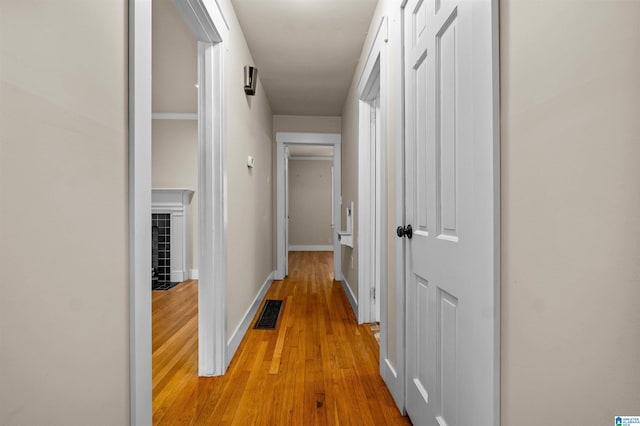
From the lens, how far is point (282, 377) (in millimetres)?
2105

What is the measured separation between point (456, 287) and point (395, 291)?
759 mm

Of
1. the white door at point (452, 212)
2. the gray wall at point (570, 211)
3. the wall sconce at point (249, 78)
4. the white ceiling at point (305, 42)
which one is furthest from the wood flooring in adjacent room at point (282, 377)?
the white ceiling at point (305, 42)

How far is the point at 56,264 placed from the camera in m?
0.74

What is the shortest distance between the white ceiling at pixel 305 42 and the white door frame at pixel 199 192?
603mm

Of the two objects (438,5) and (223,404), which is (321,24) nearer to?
(438,5)

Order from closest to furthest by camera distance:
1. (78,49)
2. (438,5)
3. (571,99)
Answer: (571,99)
(78,49)
(438,5)

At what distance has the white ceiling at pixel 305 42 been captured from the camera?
2492 mm

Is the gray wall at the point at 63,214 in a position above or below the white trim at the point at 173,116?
below

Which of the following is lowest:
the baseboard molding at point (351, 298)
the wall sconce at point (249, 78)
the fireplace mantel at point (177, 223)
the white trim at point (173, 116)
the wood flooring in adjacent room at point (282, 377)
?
the wood flooring in adjacent room at point (282, 377)

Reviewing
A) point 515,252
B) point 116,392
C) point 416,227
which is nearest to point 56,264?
point 116,392

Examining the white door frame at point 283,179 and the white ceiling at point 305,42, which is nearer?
the white ceiling at point 305,42

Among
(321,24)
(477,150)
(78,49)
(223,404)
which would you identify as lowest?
(223,404)

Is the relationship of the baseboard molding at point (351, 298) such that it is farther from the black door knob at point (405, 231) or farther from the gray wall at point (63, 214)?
the gray wall at point (63, 214)

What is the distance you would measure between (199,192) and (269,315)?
1.75 m
